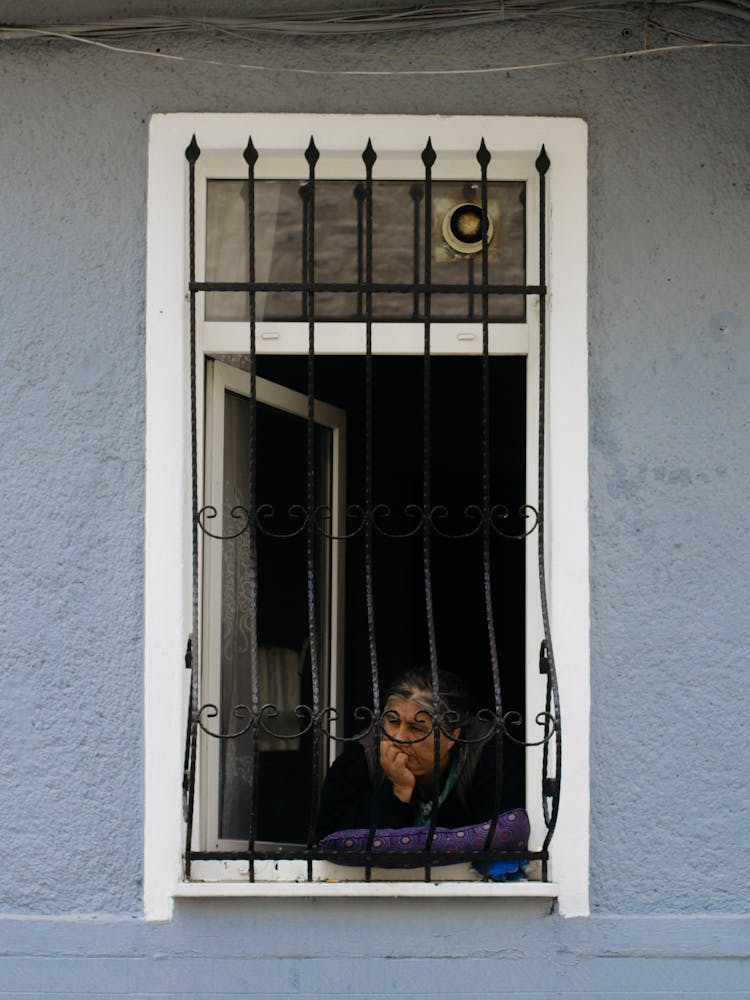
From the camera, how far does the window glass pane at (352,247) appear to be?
3.69 meters

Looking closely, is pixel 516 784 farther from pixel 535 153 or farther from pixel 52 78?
pixel 52 78

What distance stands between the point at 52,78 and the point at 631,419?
181 cm

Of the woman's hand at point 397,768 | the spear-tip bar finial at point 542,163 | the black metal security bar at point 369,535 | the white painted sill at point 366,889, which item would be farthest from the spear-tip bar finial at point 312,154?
the white painted sill at point 366,889

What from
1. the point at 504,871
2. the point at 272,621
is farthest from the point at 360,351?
the point at 504,871

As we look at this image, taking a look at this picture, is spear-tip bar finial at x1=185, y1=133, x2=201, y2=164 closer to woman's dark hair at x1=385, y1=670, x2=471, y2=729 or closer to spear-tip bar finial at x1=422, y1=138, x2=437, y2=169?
spear-tip bar finial at x1=422, y1=138, x2=437, y2=169

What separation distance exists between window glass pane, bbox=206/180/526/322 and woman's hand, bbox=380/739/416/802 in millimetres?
1195

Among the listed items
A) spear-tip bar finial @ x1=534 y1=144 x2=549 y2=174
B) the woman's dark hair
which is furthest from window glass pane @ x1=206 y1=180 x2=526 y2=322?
the woman's dark hair

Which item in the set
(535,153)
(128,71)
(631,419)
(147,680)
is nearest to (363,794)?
(147,680)

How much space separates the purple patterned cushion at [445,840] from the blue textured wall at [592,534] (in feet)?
0.49

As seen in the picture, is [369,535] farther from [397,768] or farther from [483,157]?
[483,157]

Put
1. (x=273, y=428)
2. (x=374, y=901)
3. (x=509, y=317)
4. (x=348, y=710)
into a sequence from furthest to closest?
(x=348, y=710), (x=273, y=428), (x=509, y=317), (x=374, y=901)

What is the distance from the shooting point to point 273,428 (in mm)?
4035

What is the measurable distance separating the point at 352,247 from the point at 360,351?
12.4 inches

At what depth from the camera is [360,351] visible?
A: 362cm
